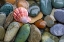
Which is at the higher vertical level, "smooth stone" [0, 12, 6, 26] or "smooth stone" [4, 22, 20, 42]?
"smooth stone" [0, 12, 6, 26]

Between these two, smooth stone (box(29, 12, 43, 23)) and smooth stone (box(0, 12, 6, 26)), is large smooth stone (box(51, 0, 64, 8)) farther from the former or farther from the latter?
smooth stone (box(0, 12, 6, 26))

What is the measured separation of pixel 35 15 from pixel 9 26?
0.10 m

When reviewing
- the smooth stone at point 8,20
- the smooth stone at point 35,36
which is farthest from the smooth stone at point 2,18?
the smooth stone at point 35,36

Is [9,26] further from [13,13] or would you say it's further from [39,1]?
[39,1]

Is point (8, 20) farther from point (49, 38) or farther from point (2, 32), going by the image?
point (49, 38)

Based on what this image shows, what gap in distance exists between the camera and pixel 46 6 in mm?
603

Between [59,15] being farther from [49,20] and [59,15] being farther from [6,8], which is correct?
[6,8]

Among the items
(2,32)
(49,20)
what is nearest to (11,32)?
(2,32)

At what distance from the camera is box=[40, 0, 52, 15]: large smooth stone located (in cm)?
60

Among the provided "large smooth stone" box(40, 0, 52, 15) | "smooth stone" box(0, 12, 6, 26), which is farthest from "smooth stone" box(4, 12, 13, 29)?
"large smooth stone" box(40, 0, 52, 15)

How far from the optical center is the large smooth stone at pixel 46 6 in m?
0.60

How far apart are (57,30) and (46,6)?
100 millimetres

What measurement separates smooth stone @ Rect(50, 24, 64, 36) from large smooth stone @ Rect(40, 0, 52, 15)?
6 centimetres

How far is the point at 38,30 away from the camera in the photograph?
55 cm
